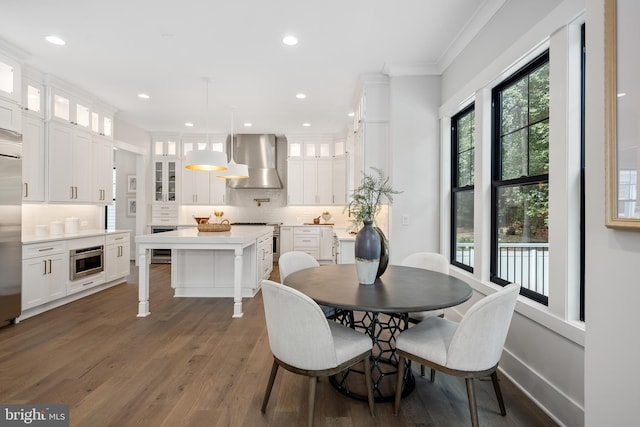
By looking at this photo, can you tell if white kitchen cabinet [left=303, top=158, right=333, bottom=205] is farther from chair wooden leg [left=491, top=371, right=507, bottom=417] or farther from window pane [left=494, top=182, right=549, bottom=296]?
chair wooden leg [left=491, top=371, right=507, bottom=417]

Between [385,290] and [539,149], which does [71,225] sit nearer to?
[385,290]

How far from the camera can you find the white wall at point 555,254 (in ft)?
5.89

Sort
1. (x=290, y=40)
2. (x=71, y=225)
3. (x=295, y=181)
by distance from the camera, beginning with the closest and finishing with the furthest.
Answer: (x=290, y=40) → (x=71, y=225) → (x=295, y=181)

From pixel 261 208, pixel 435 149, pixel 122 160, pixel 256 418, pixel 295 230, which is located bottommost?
pixel 256 418

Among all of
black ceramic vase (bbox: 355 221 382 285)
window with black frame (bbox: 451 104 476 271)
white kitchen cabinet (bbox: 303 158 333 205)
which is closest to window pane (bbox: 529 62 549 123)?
window with black frame (bbox: 451 104 476 271)

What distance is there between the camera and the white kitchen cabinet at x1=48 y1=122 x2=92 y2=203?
4.14 meters

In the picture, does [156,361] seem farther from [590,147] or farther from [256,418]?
[590,147]

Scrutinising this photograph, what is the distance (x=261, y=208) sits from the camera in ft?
25.1

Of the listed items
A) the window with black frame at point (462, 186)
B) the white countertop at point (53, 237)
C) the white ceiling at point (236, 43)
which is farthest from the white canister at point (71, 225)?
the window with black frame at point (462, 186)

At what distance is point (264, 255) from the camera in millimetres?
5031

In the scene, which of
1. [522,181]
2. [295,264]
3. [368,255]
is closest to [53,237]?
[295,264]

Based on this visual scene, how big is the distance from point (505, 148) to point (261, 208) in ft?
18.9

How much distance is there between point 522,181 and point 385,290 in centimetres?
136

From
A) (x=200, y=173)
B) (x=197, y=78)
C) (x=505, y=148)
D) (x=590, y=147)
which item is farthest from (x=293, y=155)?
(x=590, y=147)
